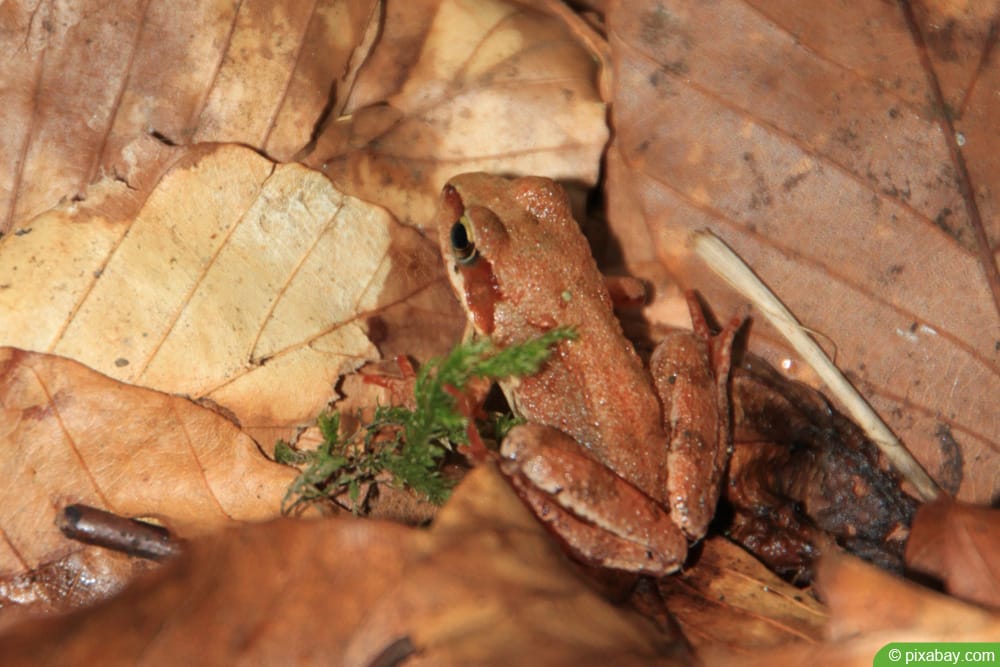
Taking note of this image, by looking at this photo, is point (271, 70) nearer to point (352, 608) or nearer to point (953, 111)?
point (352, 608)

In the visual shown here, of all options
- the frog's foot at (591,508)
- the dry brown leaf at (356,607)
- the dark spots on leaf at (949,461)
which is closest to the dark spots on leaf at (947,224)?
the dark spots on leaf at (949,461)

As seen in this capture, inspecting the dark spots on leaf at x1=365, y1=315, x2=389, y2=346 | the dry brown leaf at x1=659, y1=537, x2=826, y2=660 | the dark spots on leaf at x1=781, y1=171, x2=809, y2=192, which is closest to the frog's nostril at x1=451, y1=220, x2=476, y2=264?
the dark spots on leaf at x1=365, y1=315, x2=389, y2=346

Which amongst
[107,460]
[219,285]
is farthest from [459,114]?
[107,460]

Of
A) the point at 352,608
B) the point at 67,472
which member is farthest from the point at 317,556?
the point at 67,472

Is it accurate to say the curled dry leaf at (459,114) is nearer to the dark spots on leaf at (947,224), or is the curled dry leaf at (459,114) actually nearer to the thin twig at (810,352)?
the thin twig at (810,352)

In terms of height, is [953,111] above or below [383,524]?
above

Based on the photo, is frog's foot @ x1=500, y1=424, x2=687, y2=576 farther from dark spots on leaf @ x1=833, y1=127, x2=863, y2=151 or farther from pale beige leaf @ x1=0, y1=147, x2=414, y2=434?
dark spots on leaf @ x1=833, y1=127, x2=863, y2=151
